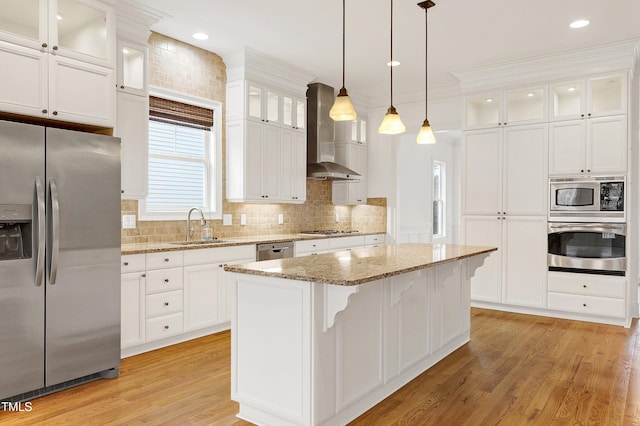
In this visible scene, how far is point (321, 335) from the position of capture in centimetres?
239

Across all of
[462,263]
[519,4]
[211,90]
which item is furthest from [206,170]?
[519,4]

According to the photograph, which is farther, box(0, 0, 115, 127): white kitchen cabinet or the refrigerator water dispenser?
box(0, 0, 115, 127): white kitchen cabinet

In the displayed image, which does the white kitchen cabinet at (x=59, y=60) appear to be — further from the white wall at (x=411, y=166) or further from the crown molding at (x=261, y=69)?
the white wall at (x=411, y=166)

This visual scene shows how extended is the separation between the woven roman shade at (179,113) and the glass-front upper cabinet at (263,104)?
453mm

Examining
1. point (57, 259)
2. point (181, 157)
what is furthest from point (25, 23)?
point (181, 157)

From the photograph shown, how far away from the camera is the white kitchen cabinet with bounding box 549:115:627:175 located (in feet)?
15.8

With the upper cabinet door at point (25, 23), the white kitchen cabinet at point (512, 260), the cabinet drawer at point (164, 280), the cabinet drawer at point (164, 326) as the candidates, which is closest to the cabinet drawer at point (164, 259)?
the cabinet drawer at point (164, 280)

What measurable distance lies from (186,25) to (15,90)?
67.6 inches

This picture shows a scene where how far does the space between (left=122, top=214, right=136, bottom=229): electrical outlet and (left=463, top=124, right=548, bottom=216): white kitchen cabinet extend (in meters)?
3.85

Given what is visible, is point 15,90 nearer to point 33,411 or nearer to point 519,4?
point 33,411

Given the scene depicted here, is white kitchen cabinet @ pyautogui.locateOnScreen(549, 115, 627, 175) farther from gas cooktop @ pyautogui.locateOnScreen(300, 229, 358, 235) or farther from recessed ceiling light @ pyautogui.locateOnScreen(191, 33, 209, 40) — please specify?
recessed ceiling light @ pyautogui.locateOnScreen(191, 33, 209, 40)

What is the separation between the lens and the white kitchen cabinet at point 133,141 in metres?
3.81

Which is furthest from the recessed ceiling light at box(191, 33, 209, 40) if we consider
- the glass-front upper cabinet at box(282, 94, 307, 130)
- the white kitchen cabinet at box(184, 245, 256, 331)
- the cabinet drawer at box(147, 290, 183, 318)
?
the cabinet drawer at box(147, 290, 183, 318)

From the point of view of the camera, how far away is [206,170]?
4.97 meters
